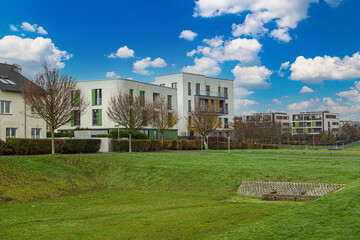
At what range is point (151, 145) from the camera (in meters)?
42.4

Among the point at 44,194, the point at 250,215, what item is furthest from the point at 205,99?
the point at 250,215

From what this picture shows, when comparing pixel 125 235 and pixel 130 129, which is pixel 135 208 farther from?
pixel 130 129

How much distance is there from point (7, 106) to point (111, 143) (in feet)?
34.4

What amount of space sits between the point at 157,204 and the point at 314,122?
429ft

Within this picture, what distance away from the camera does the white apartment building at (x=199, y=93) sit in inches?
2489

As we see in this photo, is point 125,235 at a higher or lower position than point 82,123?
lower

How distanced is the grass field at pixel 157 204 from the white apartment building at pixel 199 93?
40262mm

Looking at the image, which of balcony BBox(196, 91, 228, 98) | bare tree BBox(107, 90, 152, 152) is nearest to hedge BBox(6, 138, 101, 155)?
bare tree BBox(107, 90, 152, 152)

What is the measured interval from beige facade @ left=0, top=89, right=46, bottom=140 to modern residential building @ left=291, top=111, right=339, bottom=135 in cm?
10786

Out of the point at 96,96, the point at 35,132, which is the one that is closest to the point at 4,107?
the point at 35,132

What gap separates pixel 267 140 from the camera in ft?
285

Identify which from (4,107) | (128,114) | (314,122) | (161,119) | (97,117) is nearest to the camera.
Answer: (4,107)

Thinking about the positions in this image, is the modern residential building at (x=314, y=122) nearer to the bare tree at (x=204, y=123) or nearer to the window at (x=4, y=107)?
the bare tree at (x=204, y=123)

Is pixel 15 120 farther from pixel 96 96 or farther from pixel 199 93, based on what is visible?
pixel 199 93
